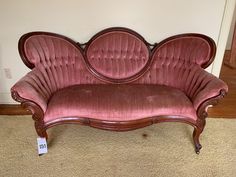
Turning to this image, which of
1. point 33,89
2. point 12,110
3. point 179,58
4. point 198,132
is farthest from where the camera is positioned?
point 12,110

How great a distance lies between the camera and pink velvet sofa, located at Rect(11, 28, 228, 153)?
1739 millimetres

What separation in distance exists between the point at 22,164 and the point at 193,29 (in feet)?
6.42

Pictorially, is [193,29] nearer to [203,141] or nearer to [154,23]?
[154,23]

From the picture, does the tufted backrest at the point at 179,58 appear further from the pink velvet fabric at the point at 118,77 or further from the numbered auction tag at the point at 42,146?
the numbered auction tag at the point at 42,146

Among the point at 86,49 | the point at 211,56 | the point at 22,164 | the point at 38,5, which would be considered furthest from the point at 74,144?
the point at 211,56

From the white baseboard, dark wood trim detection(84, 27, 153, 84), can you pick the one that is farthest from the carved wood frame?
the white baseboard

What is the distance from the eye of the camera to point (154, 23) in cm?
215

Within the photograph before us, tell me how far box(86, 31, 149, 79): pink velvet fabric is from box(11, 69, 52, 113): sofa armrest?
494mm

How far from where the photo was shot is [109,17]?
2.13m

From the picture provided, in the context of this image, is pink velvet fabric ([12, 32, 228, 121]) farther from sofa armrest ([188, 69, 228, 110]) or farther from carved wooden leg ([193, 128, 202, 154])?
carved wooden leg ([193, 128, 202, 154])

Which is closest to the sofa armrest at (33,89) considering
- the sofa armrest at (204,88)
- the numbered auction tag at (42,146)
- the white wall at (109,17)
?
the numbered auction tag at (42,146)

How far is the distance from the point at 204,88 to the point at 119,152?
2.86 feet

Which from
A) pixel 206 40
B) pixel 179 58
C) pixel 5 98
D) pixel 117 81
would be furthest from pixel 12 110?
pixel 206 40

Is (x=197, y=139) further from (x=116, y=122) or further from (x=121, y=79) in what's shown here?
(x=121, y=79)
